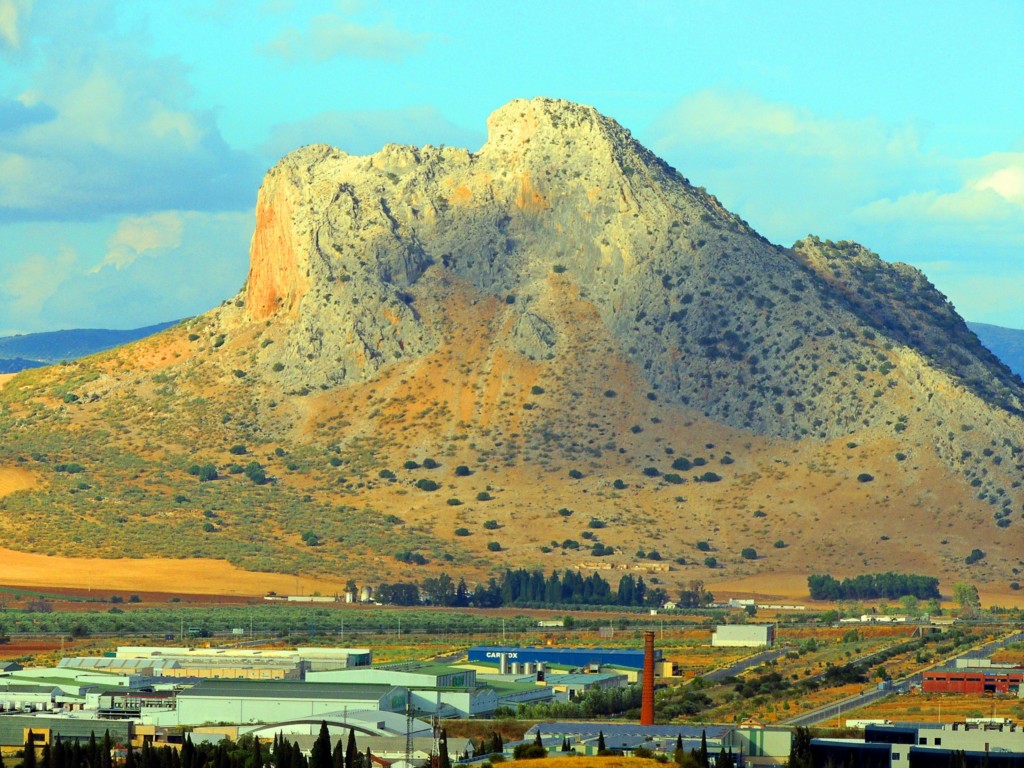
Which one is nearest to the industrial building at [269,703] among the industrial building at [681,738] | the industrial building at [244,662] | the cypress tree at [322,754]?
the industrial building at [681,738]

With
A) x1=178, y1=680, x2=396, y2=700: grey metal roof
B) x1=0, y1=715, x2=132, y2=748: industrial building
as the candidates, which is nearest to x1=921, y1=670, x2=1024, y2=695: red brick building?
x1=178, y1=680, x2=396, y2=700: grey metal roof

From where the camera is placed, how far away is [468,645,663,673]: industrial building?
151 metres

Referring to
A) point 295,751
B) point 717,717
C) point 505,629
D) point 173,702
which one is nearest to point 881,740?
point 717,717

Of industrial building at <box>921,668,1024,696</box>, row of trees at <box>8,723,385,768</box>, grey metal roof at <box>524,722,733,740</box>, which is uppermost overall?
industrial building at <box>921,668,1024,696</box>

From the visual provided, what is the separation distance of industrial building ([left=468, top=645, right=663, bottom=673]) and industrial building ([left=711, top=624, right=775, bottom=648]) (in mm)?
20477

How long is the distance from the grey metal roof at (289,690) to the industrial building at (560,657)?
2705cm

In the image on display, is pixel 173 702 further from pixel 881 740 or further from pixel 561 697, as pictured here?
pixel 881 740

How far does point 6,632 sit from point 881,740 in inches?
3697

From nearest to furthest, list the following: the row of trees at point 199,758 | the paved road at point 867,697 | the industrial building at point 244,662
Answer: the row of trees at point 199,758 → the paved road at point 867,697 → the industrial building at point 244,662

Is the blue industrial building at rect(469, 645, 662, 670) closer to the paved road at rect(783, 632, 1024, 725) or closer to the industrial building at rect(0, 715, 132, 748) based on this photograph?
the paved road at rect(783, 632, 1024, 725)

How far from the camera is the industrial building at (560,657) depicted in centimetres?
15075

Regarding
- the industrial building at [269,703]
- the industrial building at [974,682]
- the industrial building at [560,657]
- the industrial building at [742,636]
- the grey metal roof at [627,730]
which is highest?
the industrial building at [742,636]

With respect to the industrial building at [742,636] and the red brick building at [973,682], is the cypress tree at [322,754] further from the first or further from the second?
the industrial building at [742,636]

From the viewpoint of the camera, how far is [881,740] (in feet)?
345
